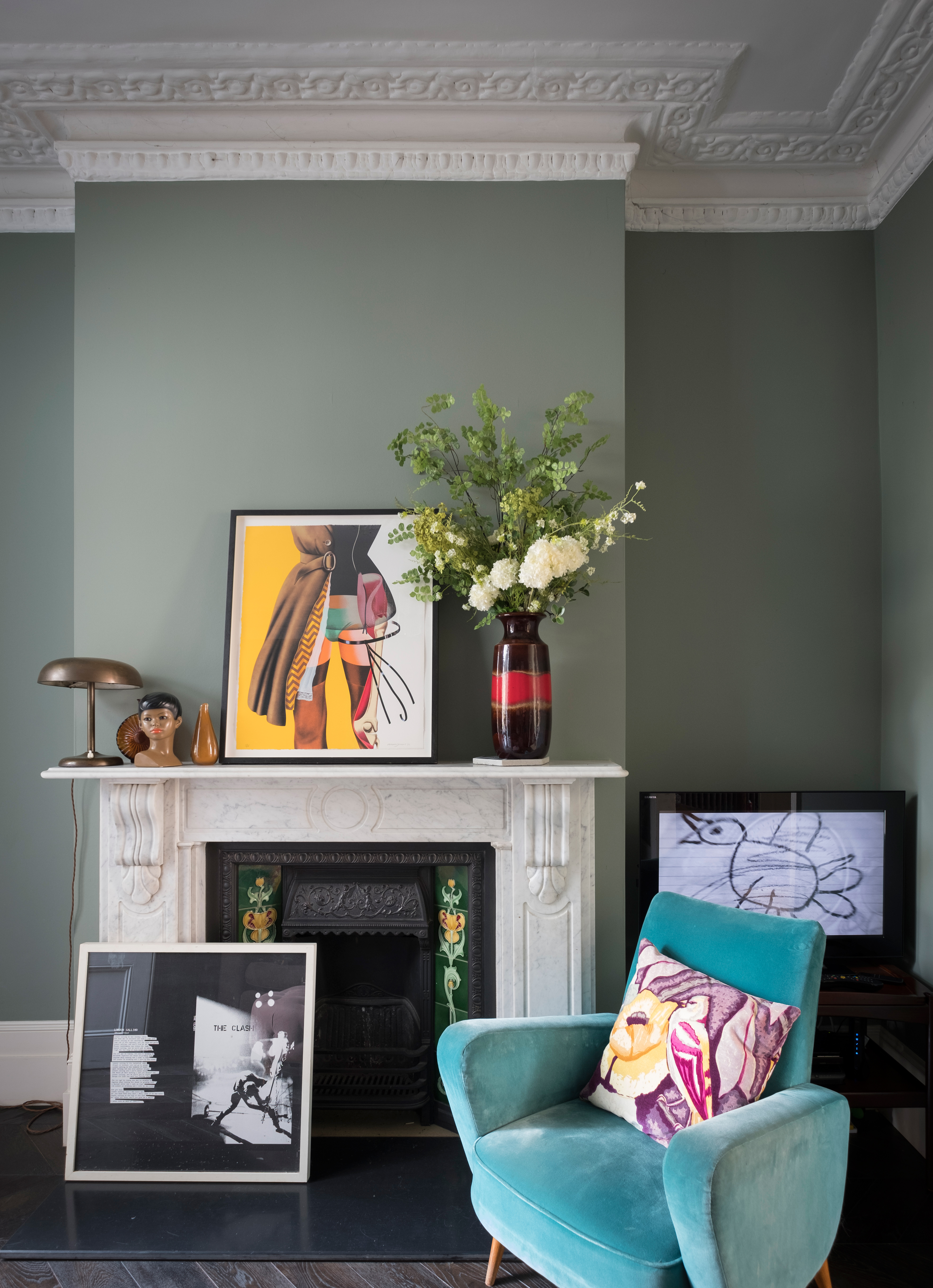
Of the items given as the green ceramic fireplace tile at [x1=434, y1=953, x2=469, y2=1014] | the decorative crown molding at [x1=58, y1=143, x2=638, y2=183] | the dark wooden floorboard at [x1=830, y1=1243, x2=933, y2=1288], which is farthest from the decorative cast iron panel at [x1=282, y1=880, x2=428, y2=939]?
the decorative crown molding at [x1=58, y1=143, x2=638, y2=183]

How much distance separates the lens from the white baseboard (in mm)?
2676

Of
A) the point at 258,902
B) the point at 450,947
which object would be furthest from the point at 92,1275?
the point at 450,947

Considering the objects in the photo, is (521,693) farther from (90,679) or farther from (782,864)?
(90,679)

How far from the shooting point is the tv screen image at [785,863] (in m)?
2.47

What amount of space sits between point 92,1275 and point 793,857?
216 centimetres

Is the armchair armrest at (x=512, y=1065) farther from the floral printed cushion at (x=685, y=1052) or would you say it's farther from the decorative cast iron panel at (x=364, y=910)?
the decorative cast iron panel at (x=364, y=910)

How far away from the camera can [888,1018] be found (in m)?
2.24

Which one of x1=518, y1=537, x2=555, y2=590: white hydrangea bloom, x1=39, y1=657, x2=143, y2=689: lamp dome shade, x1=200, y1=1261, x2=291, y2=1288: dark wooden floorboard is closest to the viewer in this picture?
x1=200, y1=1261, x2=291, y2=1288: dark wooden floorboard

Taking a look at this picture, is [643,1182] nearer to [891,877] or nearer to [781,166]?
[891,877]

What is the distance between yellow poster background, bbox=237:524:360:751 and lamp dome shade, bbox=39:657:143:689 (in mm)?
328

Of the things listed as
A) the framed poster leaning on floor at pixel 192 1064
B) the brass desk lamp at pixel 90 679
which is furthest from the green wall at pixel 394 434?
the framed poster leaning on floor at pixel 192 1064

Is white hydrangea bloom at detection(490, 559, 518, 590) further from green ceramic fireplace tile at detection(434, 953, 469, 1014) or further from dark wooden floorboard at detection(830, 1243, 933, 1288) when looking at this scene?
dark wooden floorboard at detection(830, 1243, 933, 1288)

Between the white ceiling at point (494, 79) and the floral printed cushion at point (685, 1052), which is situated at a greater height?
the white ceiling at point (494, 79)

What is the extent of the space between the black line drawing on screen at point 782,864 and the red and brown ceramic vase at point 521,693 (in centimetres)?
61
